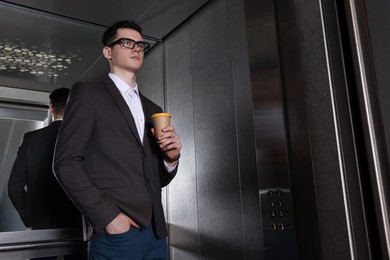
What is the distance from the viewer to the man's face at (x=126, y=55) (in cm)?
150

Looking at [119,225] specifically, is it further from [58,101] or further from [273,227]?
[58,101]

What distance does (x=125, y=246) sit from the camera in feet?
4.03

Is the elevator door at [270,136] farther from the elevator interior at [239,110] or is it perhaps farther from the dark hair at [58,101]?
the dark hair at [58,101]

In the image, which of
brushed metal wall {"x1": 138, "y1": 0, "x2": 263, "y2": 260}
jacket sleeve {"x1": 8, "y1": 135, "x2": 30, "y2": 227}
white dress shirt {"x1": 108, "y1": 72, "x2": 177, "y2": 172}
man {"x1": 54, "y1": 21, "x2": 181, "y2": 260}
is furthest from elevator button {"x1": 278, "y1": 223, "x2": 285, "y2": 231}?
jacket sleeve {"x1": 8, "y1": 135, "x2": 30, "y2": 227}

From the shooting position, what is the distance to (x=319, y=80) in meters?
1.06

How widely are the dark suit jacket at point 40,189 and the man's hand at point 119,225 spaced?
4.13 ft

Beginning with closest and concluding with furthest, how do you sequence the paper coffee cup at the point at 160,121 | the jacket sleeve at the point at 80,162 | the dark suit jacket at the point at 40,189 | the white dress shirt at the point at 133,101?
the jacket sleeve at the point at 80,162
the paper coffee cup at the point at 160,121
the white dress shirt at the point at 133,101
the dark suit jacket at the point at 40,189

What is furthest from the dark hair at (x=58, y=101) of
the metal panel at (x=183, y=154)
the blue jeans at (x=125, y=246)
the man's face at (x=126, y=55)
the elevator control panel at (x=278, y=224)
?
the elevator control panel at (x=278, y=224)

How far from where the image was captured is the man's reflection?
91.0 inches

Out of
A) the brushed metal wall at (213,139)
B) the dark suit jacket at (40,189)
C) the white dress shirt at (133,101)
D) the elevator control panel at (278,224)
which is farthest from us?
the dark suit jacket at (40,189)

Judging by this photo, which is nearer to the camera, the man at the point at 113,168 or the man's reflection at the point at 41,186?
the man at the point at 113,168

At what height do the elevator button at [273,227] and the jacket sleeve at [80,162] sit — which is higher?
the jacket sleeve at [80,162]

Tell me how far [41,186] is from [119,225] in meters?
1.40

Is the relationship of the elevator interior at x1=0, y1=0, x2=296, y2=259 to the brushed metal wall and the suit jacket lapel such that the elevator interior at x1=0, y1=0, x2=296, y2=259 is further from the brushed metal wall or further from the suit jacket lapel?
the suit jacket lapel
